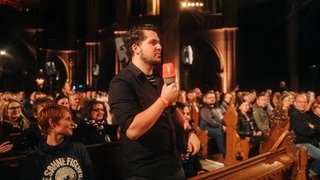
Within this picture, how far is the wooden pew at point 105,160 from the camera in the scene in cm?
408

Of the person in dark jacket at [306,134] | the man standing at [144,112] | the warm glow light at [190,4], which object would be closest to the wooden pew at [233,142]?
the person in dark jacket at [306,134]

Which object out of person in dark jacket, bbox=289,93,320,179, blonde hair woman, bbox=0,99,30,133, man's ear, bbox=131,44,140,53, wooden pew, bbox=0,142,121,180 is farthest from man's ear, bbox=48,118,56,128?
person in dark jacket, bbox=289,93,320,179

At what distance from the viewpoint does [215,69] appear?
2214 cm

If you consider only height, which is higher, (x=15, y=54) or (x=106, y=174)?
(x=15, y=54)

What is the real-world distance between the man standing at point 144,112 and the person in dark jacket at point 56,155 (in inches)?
38.6

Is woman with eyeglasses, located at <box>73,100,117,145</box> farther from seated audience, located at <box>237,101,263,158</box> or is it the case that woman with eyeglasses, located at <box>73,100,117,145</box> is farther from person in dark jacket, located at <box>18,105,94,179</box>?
seated audience, located at <box>237,101,263,158</box>

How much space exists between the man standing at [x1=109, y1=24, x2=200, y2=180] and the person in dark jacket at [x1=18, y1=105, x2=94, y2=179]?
982 millimetres

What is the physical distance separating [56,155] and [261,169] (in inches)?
75.3

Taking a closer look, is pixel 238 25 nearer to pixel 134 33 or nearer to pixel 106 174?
pixel 106 174

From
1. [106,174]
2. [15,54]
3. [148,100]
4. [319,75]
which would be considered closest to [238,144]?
[106,174]

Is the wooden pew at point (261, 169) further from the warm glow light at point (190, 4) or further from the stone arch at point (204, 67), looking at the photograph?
the stone arch at point (204, 67)

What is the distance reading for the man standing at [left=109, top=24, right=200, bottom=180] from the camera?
6.52 ft

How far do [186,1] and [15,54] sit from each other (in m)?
14.3

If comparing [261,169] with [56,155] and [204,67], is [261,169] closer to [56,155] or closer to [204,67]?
[56,155]
